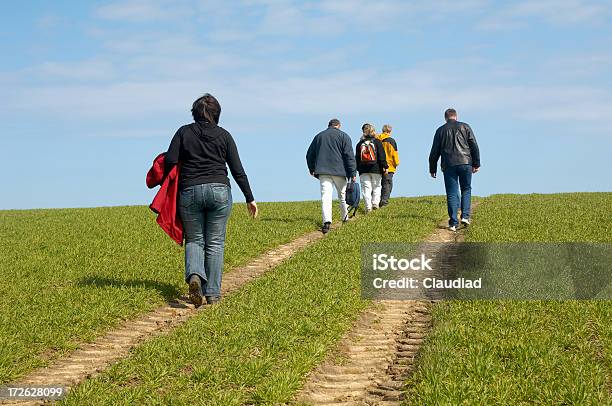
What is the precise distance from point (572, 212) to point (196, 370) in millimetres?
16037

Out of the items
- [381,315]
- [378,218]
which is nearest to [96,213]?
[378,218]

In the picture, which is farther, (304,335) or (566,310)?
(566,310)

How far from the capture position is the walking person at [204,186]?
393 inches

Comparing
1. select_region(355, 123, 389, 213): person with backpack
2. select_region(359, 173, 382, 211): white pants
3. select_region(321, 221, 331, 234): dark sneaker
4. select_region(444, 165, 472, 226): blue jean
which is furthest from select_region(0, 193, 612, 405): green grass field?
select_region(359, 173, 382, 211): white pants

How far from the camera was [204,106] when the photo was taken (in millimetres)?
10125

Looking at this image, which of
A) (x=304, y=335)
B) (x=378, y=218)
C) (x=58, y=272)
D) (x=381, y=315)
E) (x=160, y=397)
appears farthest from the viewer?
(x=378, y=218)

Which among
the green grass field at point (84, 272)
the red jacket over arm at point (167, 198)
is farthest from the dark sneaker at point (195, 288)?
the green grass field at point (84, 272)

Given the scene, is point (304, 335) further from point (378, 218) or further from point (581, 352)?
point (378, 218)

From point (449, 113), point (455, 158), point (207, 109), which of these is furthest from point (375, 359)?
point (449, 113)

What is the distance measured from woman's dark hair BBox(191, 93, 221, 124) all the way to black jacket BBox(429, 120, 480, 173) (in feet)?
29.1

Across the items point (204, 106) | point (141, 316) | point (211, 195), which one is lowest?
point (141, 316)

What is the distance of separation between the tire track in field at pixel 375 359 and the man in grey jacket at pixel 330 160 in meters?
8.58

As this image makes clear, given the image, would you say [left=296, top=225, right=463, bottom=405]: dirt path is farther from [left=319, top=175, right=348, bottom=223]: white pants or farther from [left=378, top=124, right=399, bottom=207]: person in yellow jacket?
[left=378, top=124, right=399, bottom=207]: person in yellow jacket

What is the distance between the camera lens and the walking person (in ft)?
32.8
